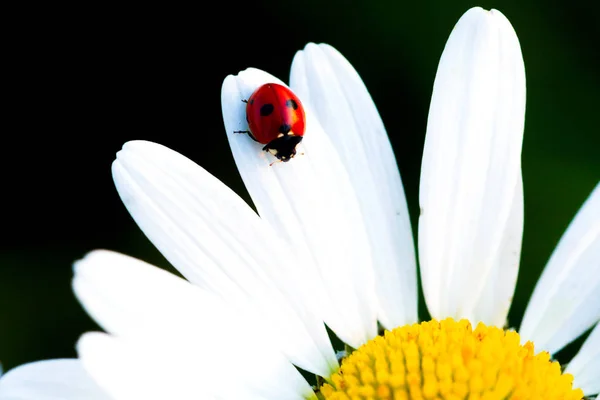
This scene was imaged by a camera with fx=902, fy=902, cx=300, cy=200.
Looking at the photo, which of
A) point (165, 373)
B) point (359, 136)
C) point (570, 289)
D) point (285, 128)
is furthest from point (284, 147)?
point (570, 289)

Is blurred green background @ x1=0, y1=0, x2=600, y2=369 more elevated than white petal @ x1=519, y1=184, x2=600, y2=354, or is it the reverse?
blurred green background @ x1=0, y1=0, x2=600, y2=369

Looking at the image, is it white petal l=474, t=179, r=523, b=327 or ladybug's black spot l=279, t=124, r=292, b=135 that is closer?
ladybug's black spot l=279, t=124, r=292, b=135

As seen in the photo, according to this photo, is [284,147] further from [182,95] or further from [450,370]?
[182,95]

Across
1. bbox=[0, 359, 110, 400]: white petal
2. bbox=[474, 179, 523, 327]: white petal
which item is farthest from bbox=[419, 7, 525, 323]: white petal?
bbox=[0, 359, 110, 400]: white petal

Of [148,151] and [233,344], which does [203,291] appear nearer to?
[233,344]

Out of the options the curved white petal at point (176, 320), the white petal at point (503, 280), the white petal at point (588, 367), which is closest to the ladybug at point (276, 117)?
the curved white petal at point (176, 320)

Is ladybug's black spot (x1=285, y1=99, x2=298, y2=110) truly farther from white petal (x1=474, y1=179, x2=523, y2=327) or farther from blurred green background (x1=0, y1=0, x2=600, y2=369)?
blurred green background (x1=0, y1=0, x2=600, y2=369)

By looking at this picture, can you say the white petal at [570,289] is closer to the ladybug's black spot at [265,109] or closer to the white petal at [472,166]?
the white petal at [472,166]
